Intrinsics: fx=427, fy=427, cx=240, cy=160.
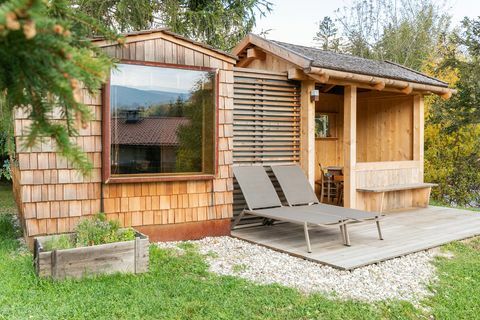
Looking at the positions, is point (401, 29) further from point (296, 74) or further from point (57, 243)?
point (57, 243)

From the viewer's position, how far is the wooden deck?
4.97 m

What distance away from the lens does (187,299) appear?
358 cm

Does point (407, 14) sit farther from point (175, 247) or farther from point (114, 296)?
point (114, 296)

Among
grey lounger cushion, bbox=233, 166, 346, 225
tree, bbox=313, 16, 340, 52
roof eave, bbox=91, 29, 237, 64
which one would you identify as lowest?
grey lounger cushion, bbox=233, 166, 346, 225

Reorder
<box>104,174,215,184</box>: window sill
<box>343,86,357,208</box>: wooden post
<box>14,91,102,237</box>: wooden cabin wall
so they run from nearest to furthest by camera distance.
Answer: <box>14,91,102,237</box>: wooden cabin wall
<box>104,174,215,184</box>: window sill
<box>343,86,357,208</box>: wooden post

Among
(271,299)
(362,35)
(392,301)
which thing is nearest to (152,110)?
(271,299)

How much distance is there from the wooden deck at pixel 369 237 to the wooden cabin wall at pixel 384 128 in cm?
217

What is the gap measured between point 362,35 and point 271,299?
707 inches

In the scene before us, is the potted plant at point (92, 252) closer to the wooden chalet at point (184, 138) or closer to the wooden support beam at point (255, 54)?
the wooden chalet at point (184, 138)

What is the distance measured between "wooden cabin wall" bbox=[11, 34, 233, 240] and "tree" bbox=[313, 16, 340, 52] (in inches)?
753

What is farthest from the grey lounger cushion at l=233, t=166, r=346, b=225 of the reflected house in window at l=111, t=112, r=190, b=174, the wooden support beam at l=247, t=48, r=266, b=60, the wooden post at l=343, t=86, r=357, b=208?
the wooden support beam at l=247, t=48, r=266, b=60

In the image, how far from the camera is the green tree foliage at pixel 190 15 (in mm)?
10680

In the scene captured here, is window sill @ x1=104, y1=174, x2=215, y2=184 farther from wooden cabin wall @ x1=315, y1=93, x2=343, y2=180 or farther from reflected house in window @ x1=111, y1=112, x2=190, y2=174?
wooden cabin wall @ x1=315, y1=93, x2=343, y2=180

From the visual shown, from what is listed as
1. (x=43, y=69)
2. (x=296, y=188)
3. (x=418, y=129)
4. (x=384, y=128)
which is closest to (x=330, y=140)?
(x=384, y=128)
